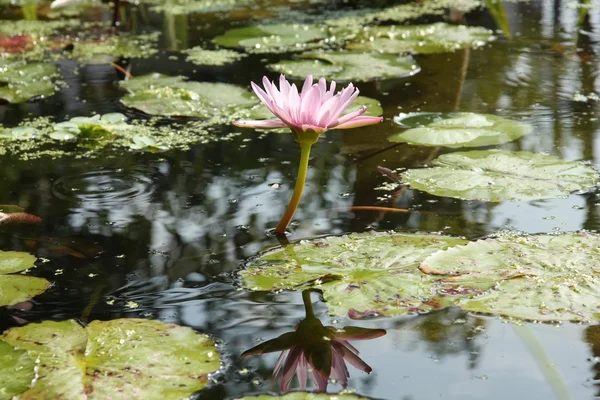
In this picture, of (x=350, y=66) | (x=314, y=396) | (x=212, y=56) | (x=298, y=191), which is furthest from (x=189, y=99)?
(x=314, y=396)

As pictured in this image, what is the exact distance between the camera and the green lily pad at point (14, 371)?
112 cm

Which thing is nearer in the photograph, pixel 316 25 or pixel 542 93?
pixel 542 93

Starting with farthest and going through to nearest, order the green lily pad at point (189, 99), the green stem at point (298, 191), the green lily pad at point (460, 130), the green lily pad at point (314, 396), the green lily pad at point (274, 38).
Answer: the green lily pad at point (274, 38)
the green lily pad at point (189, 99)
the green lily pad at point (460, 130)
the green stem at point (298, 191)
the green lily pad at point (314, 396)

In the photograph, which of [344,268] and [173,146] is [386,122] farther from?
[344,268]

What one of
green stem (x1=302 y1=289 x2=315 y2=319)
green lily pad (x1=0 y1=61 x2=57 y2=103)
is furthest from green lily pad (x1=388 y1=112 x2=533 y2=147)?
green lily pad (x1=0 y1=61 x2=57 y2=103)

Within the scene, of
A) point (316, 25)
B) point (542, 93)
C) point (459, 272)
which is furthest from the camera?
point (316, 25)

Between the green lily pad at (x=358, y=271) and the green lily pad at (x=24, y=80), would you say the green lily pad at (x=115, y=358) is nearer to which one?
the green lily pad at (x=358, y=271)

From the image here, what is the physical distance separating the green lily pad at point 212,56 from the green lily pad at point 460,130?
130 cm

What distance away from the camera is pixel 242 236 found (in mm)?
1729

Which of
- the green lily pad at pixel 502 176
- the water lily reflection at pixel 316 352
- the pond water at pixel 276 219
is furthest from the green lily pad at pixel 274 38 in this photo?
the water lily reflection at pixel 316 352

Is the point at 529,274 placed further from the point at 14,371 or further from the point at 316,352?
the point at 14,371

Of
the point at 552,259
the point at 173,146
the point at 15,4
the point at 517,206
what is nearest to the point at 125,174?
the point at 173,146

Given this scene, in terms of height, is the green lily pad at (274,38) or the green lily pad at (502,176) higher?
the green lily pad at (274,38)

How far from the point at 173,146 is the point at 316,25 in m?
2.22
